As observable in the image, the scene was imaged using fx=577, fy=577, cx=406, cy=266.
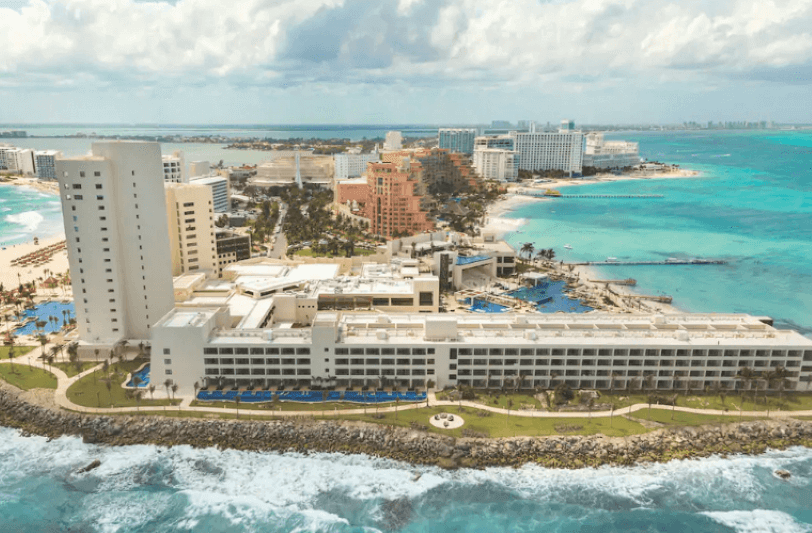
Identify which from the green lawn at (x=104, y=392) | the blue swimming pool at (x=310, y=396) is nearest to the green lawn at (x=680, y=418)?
the blue swimming pool at (x=310, y=396)

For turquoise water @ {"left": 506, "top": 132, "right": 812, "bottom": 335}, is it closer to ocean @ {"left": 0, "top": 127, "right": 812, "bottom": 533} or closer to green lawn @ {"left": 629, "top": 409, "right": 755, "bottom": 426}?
green lawn @ {"left": 629, "top": 409, "right": 755, "bottom": 426}

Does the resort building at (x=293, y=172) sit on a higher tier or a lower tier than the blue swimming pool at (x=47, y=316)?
higher

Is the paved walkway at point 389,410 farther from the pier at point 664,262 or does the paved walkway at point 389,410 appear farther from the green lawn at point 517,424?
the pier at point 664,262

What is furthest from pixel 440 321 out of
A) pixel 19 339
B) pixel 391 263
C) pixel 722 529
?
pixel 19 339

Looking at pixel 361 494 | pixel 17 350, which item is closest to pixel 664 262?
pixel 361 494

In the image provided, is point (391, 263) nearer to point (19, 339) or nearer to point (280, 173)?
point (19, 339)

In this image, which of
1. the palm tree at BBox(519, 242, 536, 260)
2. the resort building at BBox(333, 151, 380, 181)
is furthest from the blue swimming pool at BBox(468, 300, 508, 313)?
the resort building at BBox(333, 151, 380, 181)
